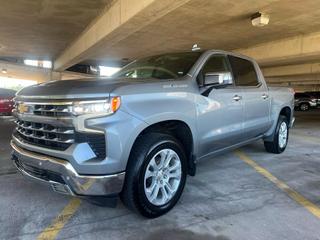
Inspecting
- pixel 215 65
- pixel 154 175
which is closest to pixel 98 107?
pixel 154 175

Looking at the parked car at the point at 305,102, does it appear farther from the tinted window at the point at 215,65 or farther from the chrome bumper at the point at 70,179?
the chrome bumper at the point at 70,179

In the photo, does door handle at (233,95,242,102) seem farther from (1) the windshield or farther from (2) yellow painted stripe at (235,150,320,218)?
(2) yellow painted stripe at (235,150,320,218)

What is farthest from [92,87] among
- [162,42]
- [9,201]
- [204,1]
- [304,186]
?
[162,42]

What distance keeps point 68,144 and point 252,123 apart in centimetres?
341

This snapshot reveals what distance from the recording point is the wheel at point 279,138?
6688mm

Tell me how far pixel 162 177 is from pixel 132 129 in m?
0.81

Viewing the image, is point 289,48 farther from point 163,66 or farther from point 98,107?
point 98,107

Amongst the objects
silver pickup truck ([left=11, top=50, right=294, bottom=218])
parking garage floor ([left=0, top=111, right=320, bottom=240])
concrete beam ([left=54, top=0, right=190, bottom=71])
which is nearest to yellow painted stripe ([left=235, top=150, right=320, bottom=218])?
parking garage floor ([left=0, top=111, right=320, bottom=240])

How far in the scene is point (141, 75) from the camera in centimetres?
479

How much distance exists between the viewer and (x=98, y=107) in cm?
315

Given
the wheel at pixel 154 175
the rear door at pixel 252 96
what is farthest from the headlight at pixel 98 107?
the rear door at pixel 252 96

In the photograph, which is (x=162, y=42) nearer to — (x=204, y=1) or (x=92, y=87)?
(x=204, y=1)

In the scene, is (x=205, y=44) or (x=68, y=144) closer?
(x=68, y=144)

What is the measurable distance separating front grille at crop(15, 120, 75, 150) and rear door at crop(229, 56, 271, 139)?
2.97 meters
